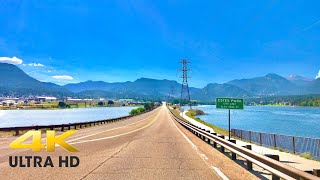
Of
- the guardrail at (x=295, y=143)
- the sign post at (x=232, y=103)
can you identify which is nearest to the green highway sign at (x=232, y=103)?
the sign post at (x=232, y=103)

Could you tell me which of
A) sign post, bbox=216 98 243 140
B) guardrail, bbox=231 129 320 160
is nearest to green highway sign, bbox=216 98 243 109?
sign post, bbox=216 98 243 140

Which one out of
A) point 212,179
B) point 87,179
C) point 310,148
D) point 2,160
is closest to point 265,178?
point 212,179

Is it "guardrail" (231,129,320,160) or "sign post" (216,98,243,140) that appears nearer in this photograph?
"sign post" (216,98,243,140)

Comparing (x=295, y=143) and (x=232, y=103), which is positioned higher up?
(x=232, y=103)

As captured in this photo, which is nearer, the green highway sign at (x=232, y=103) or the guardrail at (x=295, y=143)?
the green highway sign at (x=232, y=103)

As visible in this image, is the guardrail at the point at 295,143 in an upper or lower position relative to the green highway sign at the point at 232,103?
lower

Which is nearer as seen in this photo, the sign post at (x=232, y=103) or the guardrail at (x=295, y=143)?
the sign post at (x=232, y=103)

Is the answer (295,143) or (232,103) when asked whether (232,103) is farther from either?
(295,143)

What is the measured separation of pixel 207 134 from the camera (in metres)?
19.8

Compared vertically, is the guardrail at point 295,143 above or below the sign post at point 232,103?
below

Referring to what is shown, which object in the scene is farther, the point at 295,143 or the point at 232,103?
the point at 295,143

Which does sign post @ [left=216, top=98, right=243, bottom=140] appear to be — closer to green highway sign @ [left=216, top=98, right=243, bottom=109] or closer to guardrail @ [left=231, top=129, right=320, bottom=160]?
green highway sign @ [left=216, top=98, right=243, bottom=109]

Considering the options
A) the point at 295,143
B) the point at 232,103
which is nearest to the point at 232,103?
the point at 232,103

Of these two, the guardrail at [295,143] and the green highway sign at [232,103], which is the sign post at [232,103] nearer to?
the green highway sign at [232,103]
